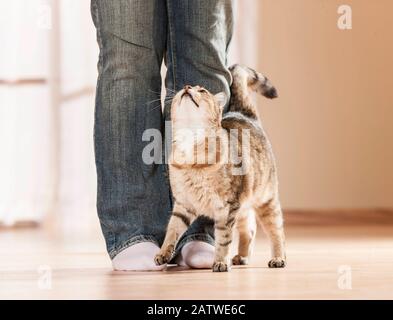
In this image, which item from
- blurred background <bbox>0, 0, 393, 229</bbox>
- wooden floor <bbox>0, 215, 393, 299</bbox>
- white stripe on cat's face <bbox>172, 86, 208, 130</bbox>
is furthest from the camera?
blurred background <bbox>0, 0, 393, 229</bbox>

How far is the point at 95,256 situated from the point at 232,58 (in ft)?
6.30

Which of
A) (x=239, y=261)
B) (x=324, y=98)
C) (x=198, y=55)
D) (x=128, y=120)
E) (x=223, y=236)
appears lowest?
(x=239, y=261)

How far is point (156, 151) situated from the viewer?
70.8 inches

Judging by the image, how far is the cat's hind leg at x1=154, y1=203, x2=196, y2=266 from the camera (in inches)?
67.8

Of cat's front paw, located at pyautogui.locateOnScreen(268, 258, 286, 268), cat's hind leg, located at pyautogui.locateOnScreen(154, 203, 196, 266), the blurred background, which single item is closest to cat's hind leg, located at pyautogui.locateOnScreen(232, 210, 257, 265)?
cat's front paw, located at pyautogui.locateOnScreen(268, 258, 286, 268)

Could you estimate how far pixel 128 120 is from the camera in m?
1.76

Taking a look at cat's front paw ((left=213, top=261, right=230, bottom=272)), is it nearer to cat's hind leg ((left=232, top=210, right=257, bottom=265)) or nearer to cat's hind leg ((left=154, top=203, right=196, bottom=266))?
cat's hind leg ((left=154, top=203, right=196, bottom=266))

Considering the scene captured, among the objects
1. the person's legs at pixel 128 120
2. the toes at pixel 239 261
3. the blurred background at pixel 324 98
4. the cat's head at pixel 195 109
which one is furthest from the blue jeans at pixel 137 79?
the blurred background at pixel 324 98

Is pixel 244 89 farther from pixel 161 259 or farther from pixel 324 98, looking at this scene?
pixel 324 98

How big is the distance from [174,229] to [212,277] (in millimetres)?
170

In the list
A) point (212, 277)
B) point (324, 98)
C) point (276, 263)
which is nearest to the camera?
point (212, 277)

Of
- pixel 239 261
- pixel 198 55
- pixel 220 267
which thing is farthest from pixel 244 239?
pixel 198 55

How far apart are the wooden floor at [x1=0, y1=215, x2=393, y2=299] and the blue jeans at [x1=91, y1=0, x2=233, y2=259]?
15 cm

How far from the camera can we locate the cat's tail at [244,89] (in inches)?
74.7
